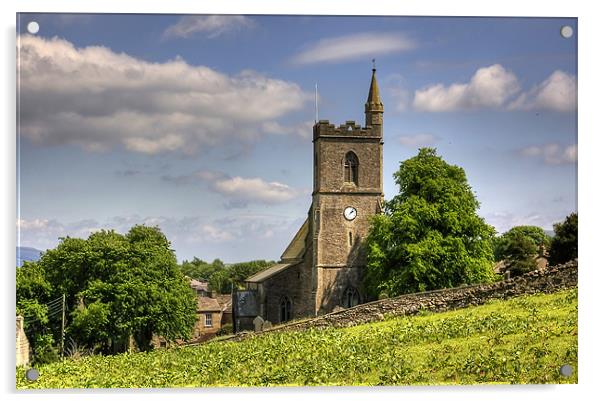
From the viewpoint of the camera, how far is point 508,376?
13.1 meters

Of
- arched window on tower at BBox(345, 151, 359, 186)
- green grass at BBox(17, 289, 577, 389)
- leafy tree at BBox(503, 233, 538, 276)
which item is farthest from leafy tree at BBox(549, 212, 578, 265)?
leafy tree at BBox(503, 233, 538, 276)

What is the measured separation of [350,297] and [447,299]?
7633 millimetres

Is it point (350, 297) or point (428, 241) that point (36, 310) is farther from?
point (428, 241)

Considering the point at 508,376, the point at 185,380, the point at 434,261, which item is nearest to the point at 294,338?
the point at 185,380

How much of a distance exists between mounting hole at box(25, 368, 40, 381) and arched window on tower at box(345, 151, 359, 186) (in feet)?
39.4

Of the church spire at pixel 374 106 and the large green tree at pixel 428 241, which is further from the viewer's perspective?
the large green tree at pixel 428 241

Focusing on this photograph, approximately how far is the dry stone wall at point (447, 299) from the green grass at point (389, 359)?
49cm

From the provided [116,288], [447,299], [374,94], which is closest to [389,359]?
[447,299]

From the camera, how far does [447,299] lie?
18.1 metres

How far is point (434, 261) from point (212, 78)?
11.6m

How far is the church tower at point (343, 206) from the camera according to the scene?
2322 centimetres

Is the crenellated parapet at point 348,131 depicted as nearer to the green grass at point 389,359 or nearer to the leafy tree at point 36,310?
the green grass at point 389,359

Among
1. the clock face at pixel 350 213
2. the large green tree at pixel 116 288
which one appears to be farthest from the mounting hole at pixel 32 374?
the clock face at pixel 350 213
